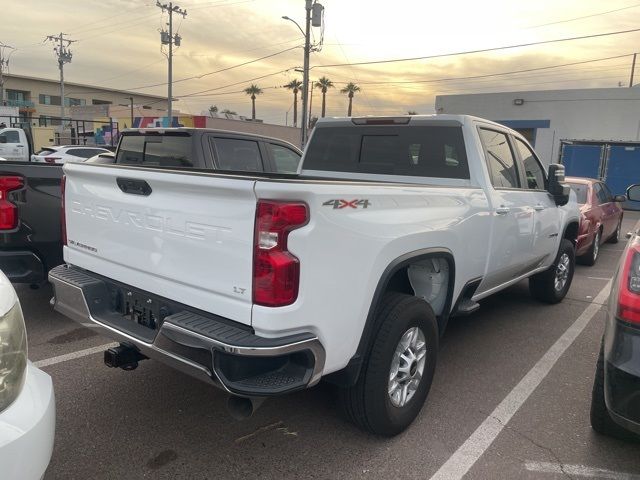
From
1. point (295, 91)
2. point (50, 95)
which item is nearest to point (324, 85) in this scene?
point (295, 91)

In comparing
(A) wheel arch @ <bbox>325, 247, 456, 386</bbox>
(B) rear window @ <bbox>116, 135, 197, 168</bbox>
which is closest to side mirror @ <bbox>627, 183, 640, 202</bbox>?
→ (A) wheel arch @ <bbox>325, 247, 456, 386</bbox>

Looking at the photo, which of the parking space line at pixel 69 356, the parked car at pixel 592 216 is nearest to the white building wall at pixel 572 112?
the parked car at pixel 592 216

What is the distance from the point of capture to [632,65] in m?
53.3

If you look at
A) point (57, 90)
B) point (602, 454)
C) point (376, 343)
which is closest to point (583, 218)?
point (602, 454)

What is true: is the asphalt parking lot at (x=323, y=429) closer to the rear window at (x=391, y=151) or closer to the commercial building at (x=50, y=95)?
the rear window at (x=391, y=151)

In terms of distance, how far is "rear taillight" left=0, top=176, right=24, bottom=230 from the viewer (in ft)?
14.6

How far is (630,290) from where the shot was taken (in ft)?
8.31

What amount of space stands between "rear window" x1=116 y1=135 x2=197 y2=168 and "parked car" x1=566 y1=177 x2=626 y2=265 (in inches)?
236

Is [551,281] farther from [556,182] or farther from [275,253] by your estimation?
[275,253]

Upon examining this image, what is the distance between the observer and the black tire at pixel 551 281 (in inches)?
235

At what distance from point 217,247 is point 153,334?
708 mm

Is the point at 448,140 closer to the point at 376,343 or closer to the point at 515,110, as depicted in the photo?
the point at 376,343

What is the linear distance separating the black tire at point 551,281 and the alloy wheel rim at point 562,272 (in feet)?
0.08

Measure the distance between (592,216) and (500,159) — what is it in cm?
510
